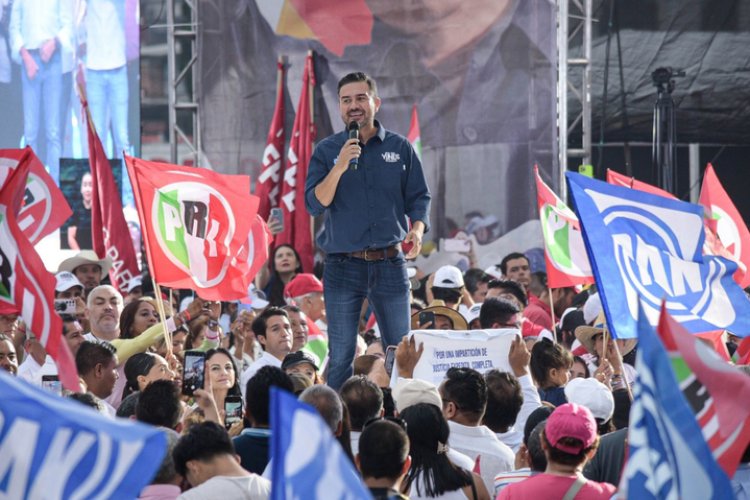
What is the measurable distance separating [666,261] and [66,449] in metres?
3.44

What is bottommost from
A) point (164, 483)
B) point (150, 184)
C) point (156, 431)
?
point (164, 483)

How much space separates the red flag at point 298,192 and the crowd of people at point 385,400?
3341mm

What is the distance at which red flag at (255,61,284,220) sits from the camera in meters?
13.6

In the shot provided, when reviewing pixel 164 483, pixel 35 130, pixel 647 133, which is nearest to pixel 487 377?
pixel 164 483

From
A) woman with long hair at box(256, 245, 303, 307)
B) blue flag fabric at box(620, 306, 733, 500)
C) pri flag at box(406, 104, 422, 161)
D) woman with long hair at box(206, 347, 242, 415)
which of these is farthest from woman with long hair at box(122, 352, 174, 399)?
pri flag at box(406, 104, 422, 161)

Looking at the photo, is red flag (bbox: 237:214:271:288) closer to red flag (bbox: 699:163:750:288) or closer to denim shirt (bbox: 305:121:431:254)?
denim shirt (bbox: 305:121:431:254)

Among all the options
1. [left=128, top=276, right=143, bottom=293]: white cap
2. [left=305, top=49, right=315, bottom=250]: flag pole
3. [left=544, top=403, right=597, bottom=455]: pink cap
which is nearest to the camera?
[left=544, top=403, right=597, bottom=455]: pink cap

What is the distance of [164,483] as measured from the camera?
4914 millimetres

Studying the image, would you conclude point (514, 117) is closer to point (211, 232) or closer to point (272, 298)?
point (272, 298)

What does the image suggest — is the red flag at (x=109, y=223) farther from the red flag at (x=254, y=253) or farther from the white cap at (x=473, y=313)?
the white cap at (x=473, y=313)

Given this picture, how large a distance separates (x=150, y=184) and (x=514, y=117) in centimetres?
529

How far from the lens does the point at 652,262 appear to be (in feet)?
21.0

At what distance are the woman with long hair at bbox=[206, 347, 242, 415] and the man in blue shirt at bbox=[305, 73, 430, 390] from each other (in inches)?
19.2

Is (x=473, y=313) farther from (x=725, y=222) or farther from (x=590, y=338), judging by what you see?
(x=725, y=222)
